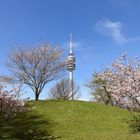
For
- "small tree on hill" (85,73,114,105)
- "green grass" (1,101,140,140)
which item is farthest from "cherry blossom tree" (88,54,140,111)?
"small tree on hill" (85,73,114,105)

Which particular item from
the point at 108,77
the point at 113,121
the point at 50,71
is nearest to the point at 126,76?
the point at 108,77

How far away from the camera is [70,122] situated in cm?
3288

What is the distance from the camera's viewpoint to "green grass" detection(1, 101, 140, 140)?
26516mm

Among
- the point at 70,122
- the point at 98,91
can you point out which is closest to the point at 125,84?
the point at 70,122

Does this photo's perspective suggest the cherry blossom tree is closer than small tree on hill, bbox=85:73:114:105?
Yes

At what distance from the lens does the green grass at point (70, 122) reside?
2652 cm

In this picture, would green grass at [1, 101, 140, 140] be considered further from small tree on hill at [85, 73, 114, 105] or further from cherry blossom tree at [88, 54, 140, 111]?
small tree on hill at [85, 73, 114, 105]

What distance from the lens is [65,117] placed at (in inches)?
1377

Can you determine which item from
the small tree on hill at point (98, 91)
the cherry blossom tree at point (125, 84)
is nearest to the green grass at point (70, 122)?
the cherry blossom tree at point (125, 84)

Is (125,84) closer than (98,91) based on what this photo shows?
Yes

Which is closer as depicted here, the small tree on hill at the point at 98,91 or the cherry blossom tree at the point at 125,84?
the cherry blossom tree at the point at 125,84

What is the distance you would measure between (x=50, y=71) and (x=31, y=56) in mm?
3393

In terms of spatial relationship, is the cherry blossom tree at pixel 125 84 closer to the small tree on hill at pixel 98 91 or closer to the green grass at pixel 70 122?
the green grass at pixel 70 122

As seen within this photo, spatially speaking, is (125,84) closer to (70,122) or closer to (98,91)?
(70,122)
